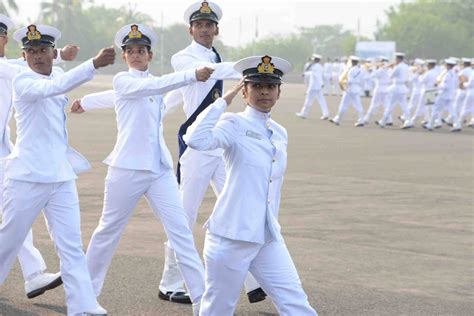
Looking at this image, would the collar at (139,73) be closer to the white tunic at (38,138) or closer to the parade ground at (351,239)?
the white tunic at (38,138)

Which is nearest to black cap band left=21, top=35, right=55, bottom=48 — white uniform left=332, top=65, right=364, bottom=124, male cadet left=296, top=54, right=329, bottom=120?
white uniform left=332, top=65, right=364, bottom=124

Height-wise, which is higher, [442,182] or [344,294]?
[344,294]

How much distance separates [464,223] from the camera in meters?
11.3

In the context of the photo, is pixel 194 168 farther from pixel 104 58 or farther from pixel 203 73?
pixel 104 58

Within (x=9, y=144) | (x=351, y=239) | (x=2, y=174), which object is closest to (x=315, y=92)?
(x=351, y=239)

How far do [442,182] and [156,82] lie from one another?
8971 millimetres

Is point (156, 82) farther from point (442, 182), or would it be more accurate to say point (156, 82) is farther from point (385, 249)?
point (442, 182)

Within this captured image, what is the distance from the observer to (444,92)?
1128 inches

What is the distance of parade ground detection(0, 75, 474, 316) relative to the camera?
754cm

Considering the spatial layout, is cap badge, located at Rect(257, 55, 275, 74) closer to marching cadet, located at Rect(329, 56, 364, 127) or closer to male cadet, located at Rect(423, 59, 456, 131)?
marching cadet, located at Rect(329, 56, 364, 127)

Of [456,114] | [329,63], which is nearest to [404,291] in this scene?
[456,114]

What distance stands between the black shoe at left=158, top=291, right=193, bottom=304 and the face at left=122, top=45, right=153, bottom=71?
62.3 inches

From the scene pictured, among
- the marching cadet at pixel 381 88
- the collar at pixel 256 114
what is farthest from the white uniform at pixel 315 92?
the collar at pixel 256 114

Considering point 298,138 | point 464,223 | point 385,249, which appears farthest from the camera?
point 298,138
